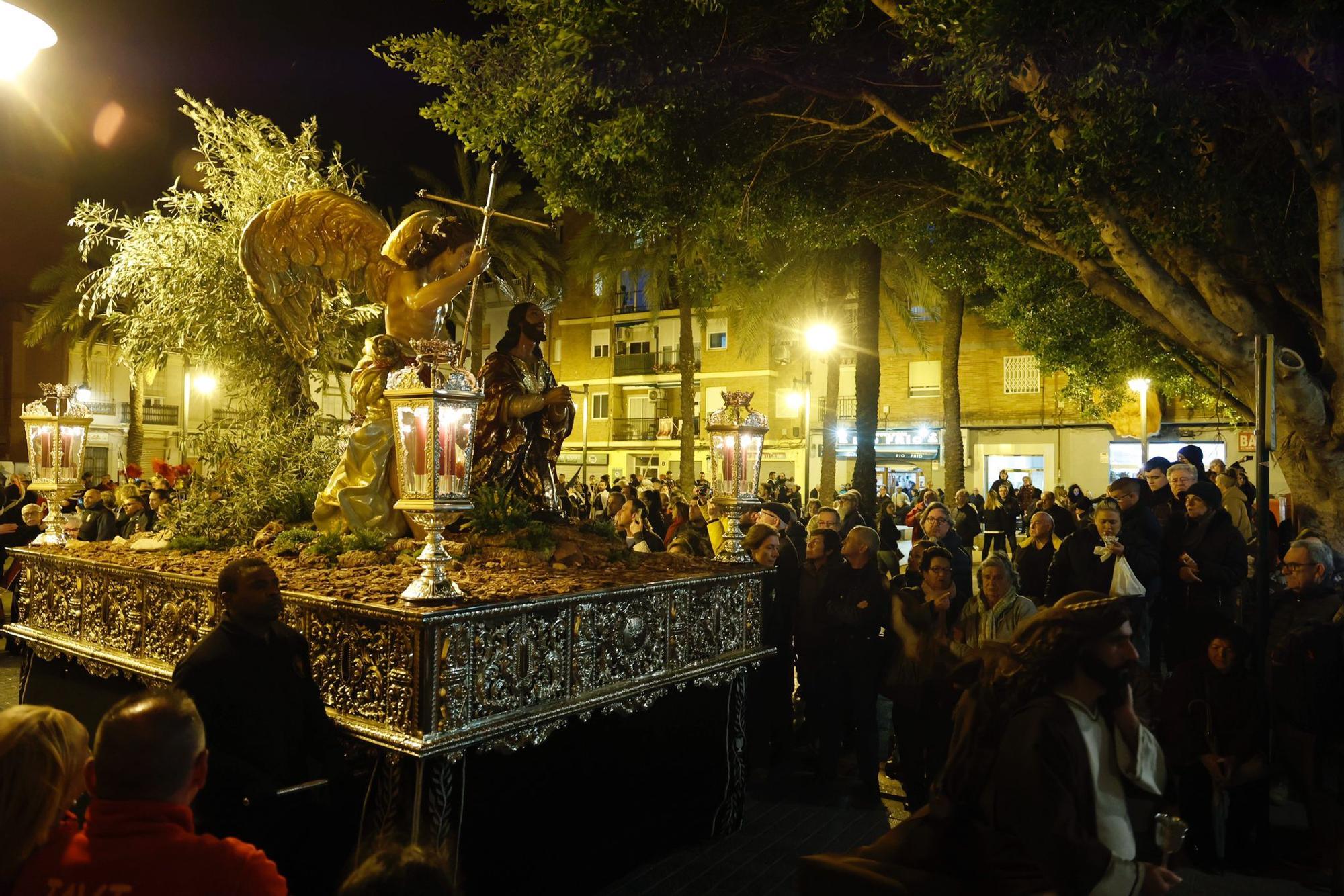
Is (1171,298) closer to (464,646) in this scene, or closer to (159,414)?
(464,646)

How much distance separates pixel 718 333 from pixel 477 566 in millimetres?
37601

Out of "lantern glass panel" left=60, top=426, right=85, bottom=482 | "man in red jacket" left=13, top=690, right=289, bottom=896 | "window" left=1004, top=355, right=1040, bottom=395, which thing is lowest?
"man in red jacket" left=13, top=690, right=289, bottom=896

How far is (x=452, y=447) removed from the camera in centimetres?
452

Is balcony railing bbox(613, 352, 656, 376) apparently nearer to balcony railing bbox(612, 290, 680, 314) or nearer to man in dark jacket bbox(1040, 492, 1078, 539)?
balcony railing bbox(612, 290, 680, 314)

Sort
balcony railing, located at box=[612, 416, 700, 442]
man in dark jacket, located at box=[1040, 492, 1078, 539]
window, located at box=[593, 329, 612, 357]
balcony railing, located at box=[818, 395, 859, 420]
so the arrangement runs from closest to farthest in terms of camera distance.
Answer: man in dark jacket, located at box=[1040, 492, 1078, 539] < balcony railing, located at box=[818, 395, 859, 420] < balcony railing, located at box=[612, 416, 700, 442] < window, located at box=[593, 329, 612, 357]

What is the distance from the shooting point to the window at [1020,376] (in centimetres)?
3575

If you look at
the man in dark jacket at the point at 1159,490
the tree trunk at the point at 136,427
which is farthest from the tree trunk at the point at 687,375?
the tree trunk at the point at 136,427

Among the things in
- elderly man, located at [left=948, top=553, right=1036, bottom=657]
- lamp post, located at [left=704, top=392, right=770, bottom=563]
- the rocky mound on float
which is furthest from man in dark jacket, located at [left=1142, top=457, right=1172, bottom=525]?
the rocky mound on float

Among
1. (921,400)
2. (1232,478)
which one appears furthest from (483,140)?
(921,400)

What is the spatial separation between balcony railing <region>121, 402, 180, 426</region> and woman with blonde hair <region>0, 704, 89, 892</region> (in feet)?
148

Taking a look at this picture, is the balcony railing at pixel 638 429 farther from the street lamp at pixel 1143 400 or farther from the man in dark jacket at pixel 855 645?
the man in dark jacket at pixel 855 645

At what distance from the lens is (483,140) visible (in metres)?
9.76

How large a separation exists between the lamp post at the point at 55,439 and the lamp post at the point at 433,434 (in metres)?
4.90

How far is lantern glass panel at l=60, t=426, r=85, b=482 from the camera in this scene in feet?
26.2
